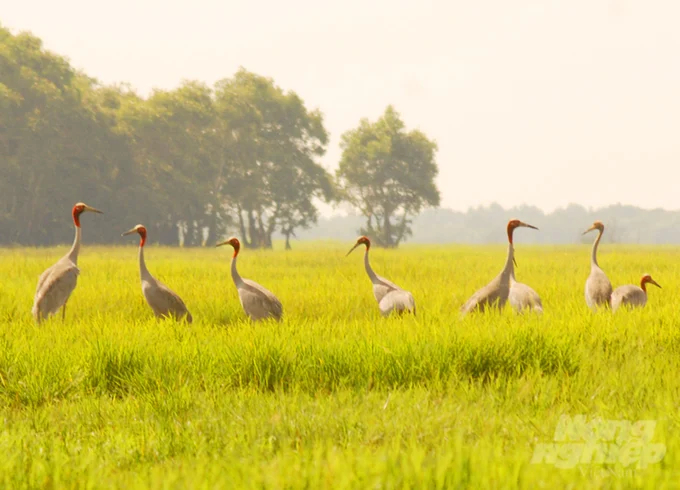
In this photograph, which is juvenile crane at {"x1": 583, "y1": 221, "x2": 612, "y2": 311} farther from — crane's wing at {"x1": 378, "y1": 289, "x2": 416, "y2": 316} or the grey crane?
crane's wing at {"x1": 378, "y1": 289, "x2": 416, "y2": 316}

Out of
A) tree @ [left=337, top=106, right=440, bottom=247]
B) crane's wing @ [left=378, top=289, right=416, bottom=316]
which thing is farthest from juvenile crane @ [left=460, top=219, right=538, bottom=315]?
tree @ [left=337, top=106, right=440, bottom=247]

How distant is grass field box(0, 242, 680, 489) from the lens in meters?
3.32

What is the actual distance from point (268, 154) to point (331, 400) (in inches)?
2116

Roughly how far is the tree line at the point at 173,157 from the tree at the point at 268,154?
116 mm

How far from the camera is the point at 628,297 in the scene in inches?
376

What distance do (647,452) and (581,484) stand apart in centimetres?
69

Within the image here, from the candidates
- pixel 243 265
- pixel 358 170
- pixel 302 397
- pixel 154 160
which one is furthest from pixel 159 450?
A: pixel 358 170

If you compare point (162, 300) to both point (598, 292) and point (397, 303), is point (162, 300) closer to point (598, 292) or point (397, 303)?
point (397, 303)

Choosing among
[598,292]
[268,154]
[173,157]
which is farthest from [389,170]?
[598,292]

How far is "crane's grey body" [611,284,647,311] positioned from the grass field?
620mm

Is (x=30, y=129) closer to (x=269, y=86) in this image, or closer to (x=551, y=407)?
(x=269, y=86)

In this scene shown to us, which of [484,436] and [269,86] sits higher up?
[269,86]

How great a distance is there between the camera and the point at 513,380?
18.3ft

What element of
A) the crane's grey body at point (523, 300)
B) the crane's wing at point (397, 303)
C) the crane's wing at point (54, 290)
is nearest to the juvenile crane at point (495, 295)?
the crane's grey body at point (523, 300)
